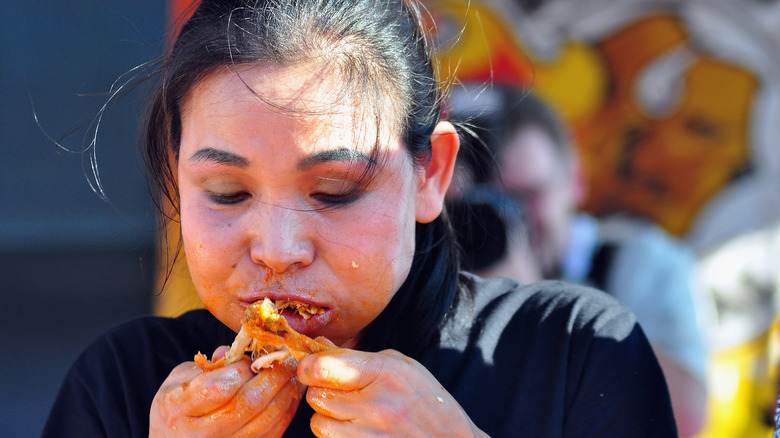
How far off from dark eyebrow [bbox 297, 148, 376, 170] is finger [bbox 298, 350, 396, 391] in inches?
13.7

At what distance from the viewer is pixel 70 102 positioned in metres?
4.75

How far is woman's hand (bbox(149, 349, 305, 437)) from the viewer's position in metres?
1.38

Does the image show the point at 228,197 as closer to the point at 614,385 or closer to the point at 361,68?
the point at 361,68

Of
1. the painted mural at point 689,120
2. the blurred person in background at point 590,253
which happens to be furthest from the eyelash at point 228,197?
the painted mural at point 689,120

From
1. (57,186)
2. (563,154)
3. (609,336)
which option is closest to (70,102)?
(57,186)

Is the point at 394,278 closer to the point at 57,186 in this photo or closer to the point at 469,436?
the point at 469,436

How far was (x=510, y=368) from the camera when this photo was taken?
1687 millimetres

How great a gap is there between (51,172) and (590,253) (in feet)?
10.7

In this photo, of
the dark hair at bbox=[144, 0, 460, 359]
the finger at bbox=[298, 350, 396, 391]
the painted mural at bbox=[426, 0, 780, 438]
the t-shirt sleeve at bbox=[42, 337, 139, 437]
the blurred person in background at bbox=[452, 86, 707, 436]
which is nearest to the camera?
the finger at bbox=[298, 350, 396, 391]

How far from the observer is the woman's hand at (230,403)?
1376 millimetres

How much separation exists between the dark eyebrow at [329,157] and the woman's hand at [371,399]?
0.35 meters

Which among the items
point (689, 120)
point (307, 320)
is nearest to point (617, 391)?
point (307, 320)

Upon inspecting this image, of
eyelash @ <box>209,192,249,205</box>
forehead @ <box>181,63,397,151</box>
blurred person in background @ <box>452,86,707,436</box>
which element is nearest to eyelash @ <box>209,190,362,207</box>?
eyelash @ <box>209,192,249,205</box>

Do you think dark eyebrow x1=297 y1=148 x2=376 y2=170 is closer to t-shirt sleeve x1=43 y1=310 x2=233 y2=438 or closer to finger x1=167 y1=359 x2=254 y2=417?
finger x1=167 y1=359 x2=254 y2=417
